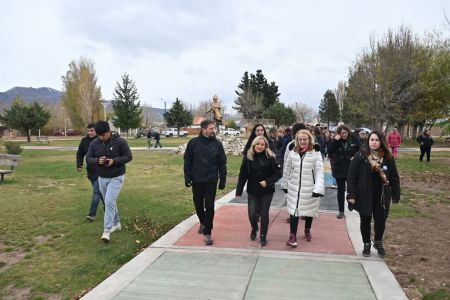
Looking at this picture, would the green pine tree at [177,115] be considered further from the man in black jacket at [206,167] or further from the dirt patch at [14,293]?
the dirt patch at [14,293]

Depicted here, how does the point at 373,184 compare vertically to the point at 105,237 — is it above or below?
→ above

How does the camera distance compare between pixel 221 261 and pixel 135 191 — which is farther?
pixel 135 191

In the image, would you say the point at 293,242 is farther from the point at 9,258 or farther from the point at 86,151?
the point at 86,151

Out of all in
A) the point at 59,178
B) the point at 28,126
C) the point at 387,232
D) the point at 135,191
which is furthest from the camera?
the point at 28,126

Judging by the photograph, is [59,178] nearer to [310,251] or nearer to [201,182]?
[201,182]

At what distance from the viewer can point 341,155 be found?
292 inches

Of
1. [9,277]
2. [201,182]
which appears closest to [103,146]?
[201,182]

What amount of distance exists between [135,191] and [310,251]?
6.57m

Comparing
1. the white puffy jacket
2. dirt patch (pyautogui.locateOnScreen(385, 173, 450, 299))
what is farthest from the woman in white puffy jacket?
dirt patch (pyautogui.locateOnScreen(385, 173, 450, 299))

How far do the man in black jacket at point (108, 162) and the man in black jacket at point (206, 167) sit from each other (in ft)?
3.55

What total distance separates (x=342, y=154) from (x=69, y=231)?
490 cm

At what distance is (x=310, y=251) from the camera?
17.7ft

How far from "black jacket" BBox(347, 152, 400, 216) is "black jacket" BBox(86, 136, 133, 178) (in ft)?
10.7

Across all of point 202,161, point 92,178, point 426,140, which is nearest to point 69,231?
point 92,178
